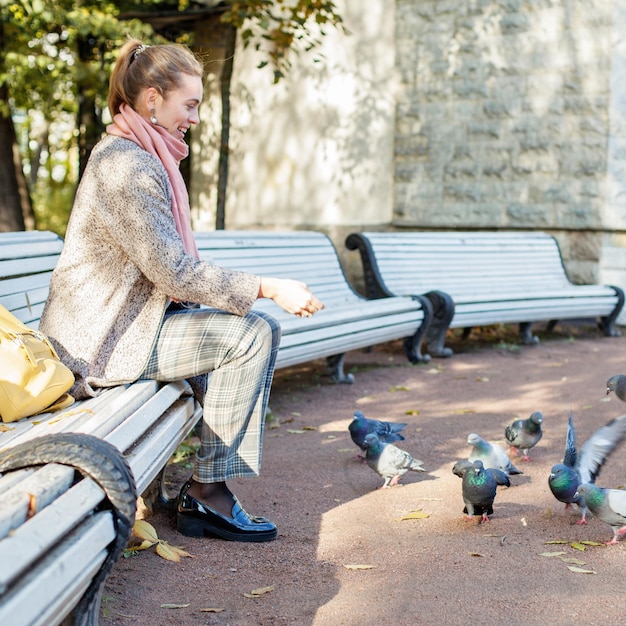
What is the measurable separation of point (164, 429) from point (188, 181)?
29.5 ft

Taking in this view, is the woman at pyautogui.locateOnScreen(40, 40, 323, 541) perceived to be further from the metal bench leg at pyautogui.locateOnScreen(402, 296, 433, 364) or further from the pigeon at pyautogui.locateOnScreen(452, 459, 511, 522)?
the metal bench leg at pyautogui.locateOnScreen(402, 296, 433, 364)

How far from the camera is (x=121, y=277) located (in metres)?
3.27

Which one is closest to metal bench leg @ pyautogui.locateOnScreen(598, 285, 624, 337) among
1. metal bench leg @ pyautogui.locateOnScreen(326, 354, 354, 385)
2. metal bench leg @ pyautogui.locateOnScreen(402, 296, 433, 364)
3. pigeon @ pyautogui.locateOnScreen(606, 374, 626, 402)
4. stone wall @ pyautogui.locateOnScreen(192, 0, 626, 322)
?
stone wall @ pyautogui.locateOnScreen(192, 0, 626, 322)

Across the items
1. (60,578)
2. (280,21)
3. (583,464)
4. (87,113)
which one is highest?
(280,21)

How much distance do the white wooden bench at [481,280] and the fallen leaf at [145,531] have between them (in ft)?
14.8

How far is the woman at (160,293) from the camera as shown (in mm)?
3178

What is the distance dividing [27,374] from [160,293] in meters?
0.65

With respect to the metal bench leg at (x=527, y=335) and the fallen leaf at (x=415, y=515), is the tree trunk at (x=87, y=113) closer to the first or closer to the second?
the metal bench leg at (x=527, y=335)

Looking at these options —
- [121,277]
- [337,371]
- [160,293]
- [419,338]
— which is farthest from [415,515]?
[419,338]

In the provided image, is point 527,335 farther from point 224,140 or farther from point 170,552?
point 170,552

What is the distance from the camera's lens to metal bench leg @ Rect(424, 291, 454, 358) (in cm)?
765

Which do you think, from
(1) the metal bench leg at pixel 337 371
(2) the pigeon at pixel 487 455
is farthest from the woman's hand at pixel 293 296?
(1) the metal bench leg at pixel 337 371

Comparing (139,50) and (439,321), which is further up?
(139,50)

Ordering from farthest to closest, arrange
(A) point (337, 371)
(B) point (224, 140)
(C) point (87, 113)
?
(C) point (87, 113) → (B) point (224, 140) → (A) point (337, 371)
